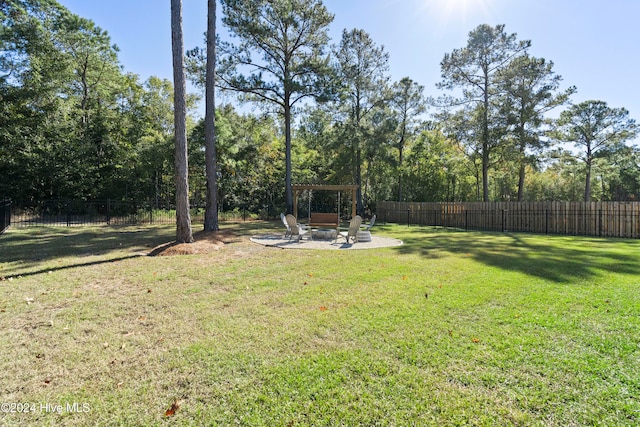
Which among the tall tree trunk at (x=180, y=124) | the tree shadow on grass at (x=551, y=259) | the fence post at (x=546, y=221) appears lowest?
the tree shadow on grass at (x=551, y=259)

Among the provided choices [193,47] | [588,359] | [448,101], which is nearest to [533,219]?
[448,101]

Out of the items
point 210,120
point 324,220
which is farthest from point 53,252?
point 324,220

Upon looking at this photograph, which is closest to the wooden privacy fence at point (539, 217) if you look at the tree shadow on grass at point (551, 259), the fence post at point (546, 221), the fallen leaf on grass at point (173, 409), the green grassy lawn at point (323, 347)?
the fence post at point (546, 221)

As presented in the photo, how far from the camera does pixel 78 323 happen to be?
11.0 ft

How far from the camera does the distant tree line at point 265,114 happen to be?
17453 mm

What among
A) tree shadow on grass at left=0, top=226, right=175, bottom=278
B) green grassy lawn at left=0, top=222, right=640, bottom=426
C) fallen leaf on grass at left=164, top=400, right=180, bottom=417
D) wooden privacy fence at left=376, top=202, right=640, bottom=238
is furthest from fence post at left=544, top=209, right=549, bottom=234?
fallen leaf on grass at left=164, top=400, right=180, bottom=417

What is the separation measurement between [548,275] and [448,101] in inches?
763

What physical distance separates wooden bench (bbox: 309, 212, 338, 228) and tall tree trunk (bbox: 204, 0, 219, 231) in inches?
151

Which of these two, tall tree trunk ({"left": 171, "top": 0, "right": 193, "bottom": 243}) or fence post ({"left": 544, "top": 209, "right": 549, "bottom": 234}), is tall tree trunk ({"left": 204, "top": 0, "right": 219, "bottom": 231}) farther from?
fence post ({"left": 544, "top": 209, "right": 549, "bottom": 234})

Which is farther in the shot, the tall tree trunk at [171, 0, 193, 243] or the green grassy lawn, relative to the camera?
the tall tree trunk at [171, 0, 193, 243]

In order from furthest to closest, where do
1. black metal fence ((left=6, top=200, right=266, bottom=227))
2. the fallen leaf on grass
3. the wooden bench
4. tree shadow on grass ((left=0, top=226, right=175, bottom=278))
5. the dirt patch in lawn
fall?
black metal fence ((left=6, top=200, right=266, bottom=227)) → the wooden bench → the dirt patch in lawn → tree shadow on grass ((left=0, top=226, right=175, bottom=278)) → the fallen leaf on grass

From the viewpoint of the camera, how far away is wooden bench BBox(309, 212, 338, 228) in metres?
11.8

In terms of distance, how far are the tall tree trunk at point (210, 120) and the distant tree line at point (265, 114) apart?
562cm

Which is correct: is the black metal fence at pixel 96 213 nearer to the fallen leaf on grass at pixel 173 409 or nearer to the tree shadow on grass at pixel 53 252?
the tree shadow on grass at pixel 53 252
